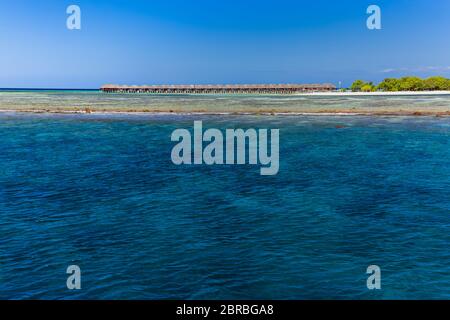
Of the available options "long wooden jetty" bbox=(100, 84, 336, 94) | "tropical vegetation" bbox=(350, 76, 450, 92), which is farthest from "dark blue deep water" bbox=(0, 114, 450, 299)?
"long wooden jetty" bbox=(100, 84, 336, 94)

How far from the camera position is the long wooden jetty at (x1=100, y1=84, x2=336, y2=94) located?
171 meters

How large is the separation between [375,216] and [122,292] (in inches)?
375

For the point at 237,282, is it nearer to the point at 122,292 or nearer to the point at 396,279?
the point at 122,292

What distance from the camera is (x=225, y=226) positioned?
1427 cm

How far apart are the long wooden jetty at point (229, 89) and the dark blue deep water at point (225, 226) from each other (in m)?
145

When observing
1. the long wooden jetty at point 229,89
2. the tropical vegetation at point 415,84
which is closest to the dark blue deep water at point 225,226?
the tropical vegetation at point 415,84

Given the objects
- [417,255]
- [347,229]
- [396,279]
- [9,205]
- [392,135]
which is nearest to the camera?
[396,279]

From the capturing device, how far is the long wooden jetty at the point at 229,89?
17112 cm

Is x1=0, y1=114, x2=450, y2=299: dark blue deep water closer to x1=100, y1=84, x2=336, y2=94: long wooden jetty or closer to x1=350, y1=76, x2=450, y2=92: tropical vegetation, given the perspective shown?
x1=350, y1=76, x2=450, y2=92: tropical vegetation

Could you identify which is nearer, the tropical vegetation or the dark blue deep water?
the dark blue deep water

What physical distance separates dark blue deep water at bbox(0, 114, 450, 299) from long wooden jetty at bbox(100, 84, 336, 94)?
477ft
